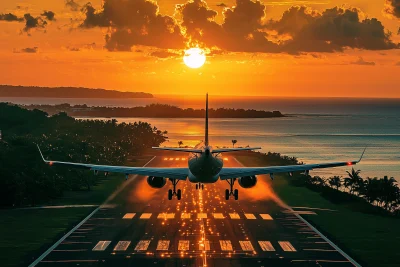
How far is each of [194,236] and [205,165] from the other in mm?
12195

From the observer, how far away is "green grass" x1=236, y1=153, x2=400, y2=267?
7356 cm

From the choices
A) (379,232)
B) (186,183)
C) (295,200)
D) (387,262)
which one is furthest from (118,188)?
(387,262)

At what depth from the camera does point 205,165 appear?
75188 millimetres

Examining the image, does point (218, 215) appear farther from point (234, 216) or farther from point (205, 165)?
point (205, 165)

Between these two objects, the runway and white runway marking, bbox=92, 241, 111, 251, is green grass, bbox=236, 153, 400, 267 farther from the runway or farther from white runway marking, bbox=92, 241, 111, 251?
white runway marking, bbox=92, 241, 111, 251

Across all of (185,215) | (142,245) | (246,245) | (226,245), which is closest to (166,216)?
(185,215)

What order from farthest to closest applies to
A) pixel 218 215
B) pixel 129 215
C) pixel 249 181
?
pixel 218 215 < pixel 129 215 < pixel 249 181

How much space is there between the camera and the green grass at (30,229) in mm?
72412

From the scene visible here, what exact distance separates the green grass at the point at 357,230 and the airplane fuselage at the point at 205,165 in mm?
17770

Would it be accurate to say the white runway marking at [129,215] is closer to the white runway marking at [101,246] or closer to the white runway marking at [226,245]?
the white runway marking at [101,246]

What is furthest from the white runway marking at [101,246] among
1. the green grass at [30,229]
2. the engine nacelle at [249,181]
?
the engine nacelle at [249,181]

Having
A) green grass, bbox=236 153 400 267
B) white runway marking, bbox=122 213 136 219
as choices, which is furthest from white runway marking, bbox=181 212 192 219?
green grass, bbox=236 153 400 267

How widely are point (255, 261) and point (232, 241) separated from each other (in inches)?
435

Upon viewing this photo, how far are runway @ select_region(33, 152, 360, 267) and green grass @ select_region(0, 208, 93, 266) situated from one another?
99.7 inches
